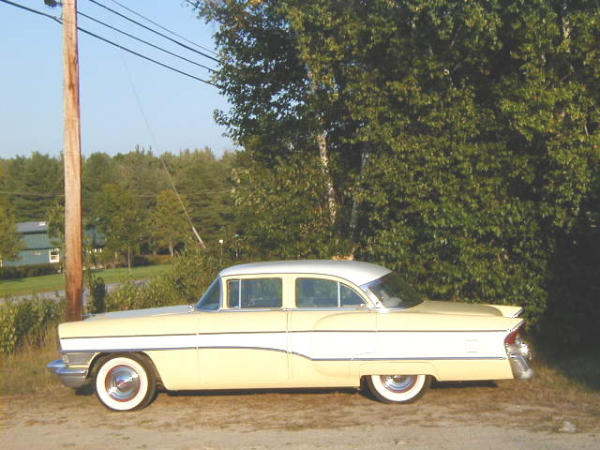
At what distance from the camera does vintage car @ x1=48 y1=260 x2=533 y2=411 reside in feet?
24.7

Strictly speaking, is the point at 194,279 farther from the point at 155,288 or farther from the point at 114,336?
the point at 114,336

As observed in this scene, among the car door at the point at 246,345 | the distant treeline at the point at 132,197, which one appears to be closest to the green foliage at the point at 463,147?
the car door at the point at 246,345

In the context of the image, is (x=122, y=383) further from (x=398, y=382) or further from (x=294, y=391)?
(x=398, y=382)

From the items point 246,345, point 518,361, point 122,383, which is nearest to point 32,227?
point 122,383

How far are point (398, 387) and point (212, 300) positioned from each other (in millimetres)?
2236

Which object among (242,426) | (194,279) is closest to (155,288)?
(194,279)

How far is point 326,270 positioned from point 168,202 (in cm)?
5267

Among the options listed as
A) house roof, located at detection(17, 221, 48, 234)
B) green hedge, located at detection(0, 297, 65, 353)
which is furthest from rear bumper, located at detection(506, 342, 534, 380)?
house roof, located at detection(17, 221, 48, 234)

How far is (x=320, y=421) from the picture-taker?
23.5 ft

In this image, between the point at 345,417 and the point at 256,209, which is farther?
the point at 256,209

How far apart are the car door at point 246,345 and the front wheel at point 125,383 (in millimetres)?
673

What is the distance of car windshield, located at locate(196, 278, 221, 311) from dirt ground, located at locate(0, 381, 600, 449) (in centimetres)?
107

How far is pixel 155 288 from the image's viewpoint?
17.0 metres

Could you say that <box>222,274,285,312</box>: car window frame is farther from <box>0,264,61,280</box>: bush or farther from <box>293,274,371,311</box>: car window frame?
<box>0,264,61,280</box>: bush
